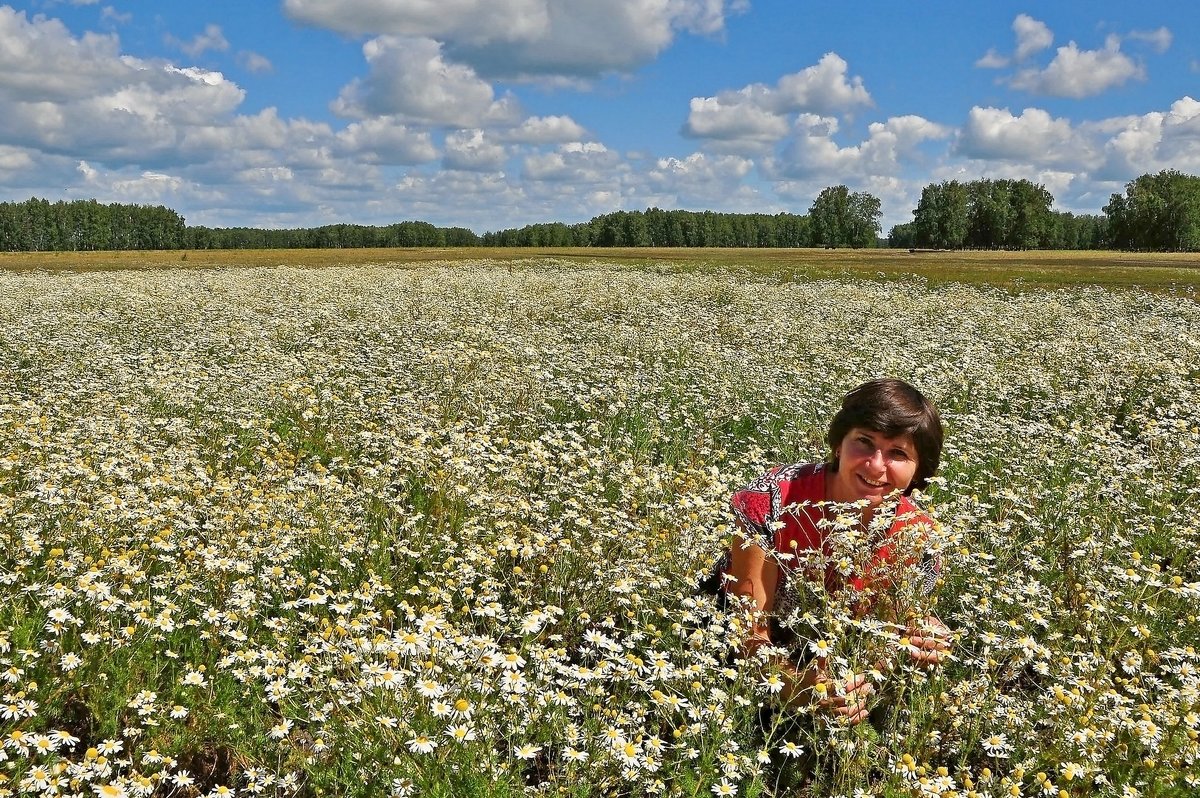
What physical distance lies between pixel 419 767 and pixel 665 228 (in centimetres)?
19086

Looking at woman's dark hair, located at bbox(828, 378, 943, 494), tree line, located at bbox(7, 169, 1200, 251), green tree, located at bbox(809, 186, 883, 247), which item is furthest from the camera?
green tree, located at bbox(809, 186, 883, 247)

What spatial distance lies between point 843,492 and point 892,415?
0.49 m

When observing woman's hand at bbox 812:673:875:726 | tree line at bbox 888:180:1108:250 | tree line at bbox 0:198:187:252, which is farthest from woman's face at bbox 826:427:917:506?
tree line at bbox 0:198:187:252

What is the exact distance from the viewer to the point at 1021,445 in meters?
7.50

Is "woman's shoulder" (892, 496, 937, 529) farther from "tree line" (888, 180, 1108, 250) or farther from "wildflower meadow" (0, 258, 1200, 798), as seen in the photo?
"tree line" (888, 180, 1108, 250)

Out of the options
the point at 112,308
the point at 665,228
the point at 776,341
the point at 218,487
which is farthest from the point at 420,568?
the point at 665,228

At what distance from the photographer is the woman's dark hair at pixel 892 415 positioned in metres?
4.32

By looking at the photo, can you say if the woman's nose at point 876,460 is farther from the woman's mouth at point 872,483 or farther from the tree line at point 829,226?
the tree line at point 829,226

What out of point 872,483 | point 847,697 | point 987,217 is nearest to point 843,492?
point 872,483

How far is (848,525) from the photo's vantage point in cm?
365

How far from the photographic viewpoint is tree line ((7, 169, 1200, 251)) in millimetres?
113438

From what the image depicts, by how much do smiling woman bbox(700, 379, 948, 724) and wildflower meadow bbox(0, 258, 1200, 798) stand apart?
0.16 m

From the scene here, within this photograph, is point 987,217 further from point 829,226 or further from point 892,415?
point 892,415

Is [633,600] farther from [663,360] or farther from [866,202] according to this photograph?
[866,202]
